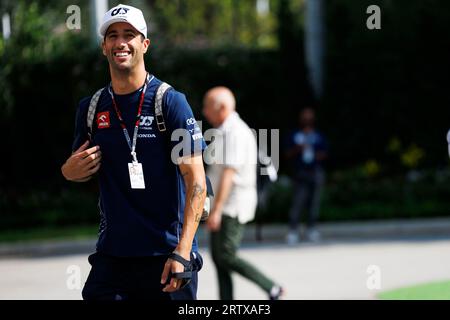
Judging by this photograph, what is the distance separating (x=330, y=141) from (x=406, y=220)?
120 inches

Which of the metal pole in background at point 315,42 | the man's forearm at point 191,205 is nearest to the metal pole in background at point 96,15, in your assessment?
the metal pole in background at point 315,42

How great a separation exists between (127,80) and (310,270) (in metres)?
7.24

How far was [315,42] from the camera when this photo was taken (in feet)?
61.5

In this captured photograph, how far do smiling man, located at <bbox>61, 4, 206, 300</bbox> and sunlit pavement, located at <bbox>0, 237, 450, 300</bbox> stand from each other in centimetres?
498

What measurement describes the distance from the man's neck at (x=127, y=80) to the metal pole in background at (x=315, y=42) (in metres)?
14.1

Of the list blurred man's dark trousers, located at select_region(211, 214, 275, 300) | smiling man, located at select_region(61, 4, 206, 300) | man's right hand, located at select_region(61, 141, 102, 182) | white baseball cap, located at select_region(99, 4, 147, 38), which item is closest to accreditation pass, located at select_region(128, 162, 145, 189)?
smiling man, located at select_region(61, 4, 206, 300)

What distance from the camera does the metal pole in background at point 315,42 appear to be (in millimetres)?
18734

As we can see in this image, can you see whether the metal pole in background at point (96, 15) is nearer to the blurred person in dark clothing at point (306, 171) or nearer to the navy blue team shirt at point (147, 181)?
the blurred person in dark clothing at point (306, 171)

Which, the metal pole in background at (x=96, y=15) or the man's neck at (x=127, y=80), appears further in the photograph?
the metal pole in background at (x=96, y=15)

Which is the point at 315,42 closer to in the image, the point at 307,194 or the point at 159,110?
the point at 307,194

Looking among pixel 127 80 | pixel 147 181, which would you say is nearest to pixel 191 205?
pixel 147 181

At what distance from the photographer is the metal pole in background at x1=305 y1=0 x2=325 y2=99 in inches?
738

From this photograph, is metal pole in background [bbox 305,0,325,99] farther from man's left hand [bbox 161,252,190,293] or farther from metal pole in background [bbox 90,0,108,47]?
man's left hand [bbox 161,252,190,293]

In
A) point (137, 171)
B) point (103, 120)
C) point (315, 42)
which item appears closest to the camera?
point (137, 171)
